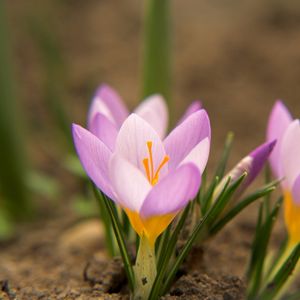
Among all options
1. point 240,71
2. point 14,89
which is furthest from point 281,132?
point 240,71

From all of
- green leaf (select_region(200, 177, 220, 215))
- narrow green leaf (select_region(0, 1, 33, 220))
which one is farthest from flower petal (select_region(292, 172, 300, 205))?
narrow green leaf (select_region(0, 1, 33, 220))

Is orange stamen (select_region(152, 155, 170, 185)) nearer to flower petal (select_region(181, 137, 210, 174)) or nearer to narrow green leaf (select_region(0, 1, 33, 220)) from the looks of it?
flower petal (select_region(181, 137, 210, 174))

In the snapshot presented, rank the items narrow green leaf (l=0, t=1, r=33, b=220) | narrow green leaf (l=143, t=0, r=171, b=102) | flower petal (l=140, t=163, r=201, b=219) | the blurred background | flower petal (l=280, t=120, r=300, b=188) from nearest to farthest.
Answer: flower petal (l=140, t=163, r=201, b=219) → flower petal (l=280, t=120, r=300, b=188) → narrow green leaf (l=143, t=0, r=171, b=102) → narrow green leaf (l=0, t=1, r=33, b=220) → the blurred background

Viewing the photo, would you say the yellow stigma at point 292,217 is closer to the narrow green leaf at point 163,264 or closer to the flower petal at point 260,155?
the flower petal at point 260,155

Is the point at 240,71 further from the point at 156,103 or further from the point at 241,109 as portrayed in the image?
the point at 156,103

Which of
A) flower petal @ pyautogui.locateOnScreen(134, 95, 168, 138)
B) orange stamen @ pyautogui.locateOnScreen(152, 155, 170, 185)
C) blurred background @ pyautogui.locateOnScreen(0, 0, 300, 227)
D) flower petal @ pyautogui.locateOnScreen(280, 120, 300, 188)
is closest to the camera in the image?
orange stamen @ pyautogui.locateOnScreen(152, 155, 170, 185)

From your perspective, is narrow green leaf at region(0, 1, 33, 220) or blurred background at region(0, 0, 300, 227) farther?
blurred background at region(0, 0, 300, 227)
